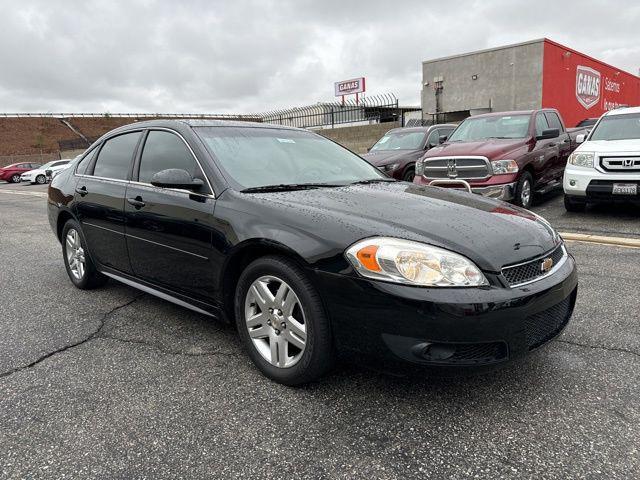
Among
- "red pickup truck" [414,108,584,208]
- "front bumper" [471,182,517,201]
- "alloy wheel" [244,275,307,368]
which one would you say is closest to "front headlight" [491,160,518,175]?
"red pickup truck" [414,108,584,208]

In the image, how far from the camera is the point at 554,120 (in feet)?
31.3

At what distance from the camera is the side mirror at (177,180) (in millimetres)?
3023

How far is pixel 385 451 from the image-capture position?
214cm

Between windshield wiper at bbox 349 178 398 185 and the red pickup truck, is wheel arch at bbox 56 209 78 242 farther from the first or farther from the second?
the red pickup truck

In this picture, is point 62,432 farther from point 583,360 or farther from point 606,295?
point 606,295

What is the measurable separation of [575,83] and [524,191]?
14.9 metres

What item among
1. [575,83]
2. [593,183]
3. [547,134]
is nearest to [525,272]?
[593,183]

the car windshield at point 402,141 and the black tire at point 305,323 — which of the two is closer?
the black tire at point 305,323

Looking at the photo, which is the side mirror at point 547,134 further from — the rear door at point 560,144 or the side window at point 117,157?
the side window at point 117,157

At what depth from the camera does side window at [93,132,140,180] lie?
3.95m

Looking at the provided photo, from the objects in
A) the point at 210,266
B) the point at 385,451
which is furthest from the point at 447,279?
the point at 210,266

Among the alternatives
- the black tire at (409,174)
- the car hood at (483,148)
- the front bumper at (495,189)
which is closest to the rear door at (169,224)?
the front bumper at (495,189)

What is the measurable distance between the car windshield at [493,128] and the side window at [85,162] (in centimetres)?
644

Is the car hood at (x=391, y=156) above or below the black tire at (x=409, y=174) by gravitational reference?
above
